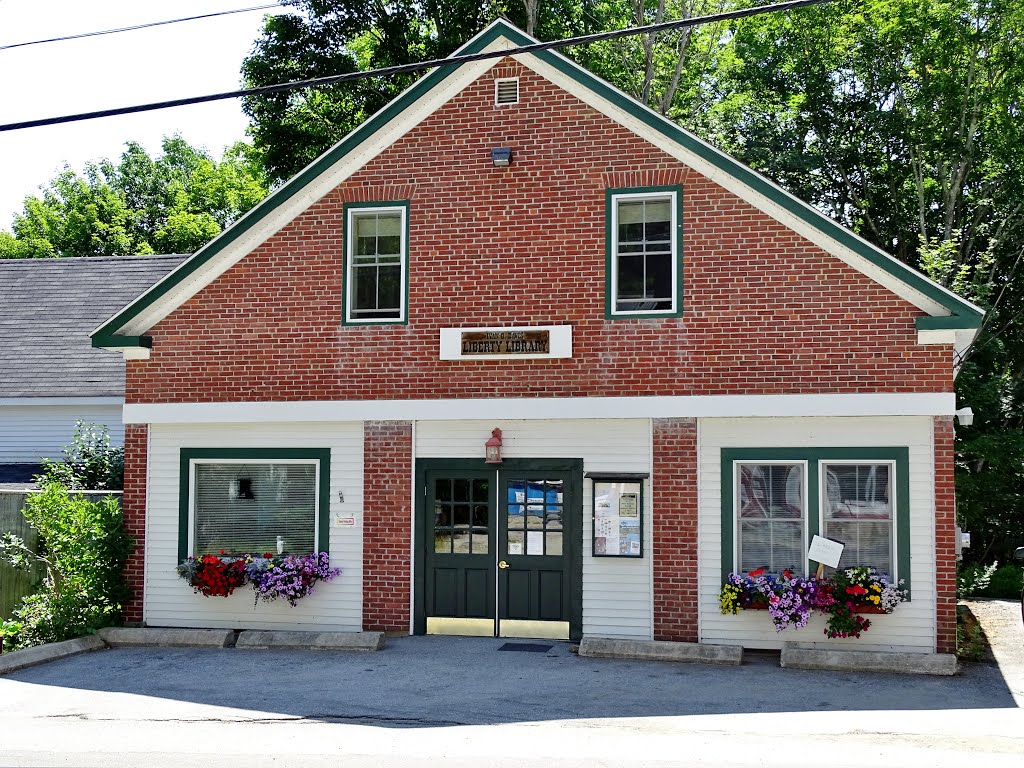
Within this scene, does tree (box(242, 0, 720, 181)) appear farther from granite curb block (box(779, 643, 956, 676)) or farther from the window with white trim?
granite curb block (box(779, 643, 956, 676))

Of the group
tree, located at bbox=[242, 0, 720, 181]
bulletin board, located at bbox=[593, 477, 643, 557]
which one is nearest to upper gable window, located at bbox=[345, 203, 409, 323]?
bulletin board, located at bbox=[593, 477, 643, 557]

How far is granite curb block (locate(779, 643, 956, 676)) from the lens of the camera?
1209 centimetres

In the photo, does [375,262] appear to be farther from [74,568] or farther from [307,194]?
[74,568]

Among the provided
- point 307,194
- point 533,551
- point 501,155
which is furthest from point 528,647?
point 307,194

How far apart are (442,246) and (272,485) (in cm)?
376

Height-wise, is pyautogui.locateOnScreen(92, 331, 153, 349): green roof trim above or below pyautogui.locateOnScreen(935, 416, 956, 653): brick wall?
above

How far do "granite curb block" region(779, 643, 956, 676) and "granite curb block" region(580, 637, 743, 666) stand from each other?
0.61m

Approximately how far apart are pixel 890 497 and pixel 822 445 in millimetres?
950

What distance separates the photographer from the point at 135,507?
1455 centimetres

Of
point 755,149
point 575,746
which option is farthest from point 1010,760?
Result: point 755,149

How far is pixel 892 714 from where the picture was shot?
1027 cm

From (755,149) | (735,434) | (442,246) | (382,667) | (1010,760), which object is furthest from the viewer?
(755,149)

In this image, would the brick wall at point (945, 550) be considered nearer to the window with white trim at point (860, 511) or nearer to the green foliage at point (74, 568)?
the window with white trim at point (860, 511)

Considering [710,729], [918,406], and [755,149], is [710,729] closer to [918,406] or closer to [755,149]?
[918,406]
